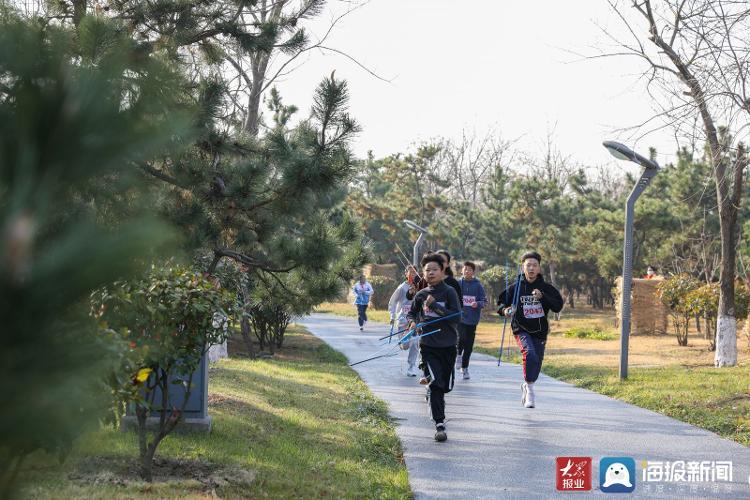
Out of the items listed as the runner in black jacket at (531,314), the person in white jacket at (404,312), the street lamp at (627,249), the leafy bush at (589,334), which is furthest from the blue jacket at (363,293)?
the runner in black jacket at (531,314)

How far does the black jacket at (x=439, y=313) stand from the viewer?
326 inches

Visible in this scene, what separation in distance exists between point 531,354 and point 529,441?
6.40ft

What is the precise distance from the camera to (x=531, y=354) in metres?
9.56

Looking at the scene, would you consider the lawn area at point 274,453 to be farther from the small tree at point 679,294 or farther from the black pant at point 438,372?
the small tree at point 679,294

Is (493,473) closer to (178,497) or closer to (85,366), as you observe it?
(178,497)

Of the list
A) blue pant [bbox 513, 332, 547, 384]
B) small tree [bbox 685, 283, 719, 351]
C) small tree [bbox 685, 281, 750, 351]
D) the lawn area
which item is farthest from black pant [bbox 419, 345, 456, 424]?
small tree [bbox 685, 283, 719, 351]

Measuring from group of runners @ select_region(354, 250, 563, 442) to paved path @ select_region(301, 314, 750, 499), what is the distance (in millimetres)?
388

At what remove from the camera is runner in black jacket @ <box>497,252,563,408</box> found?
959 cm

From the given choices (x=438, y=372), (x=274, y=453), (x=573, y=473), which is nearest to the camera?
(x=573, y=473)

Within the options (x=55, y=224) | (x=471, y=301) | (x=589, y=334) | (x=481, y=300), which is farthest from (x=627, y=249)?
(x=55, y=224)

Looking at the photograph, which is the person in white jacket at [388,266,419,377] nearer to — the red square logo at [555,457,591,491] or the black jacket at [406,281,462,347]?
the black jacket at [406,281,462,347]

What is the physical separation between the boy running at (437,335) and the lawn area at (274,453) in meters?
0.56

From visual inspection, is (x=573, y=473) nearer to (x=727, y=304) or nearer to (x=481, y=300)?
(x=481, y=300)

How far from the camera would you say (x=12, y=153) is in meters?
0.75
